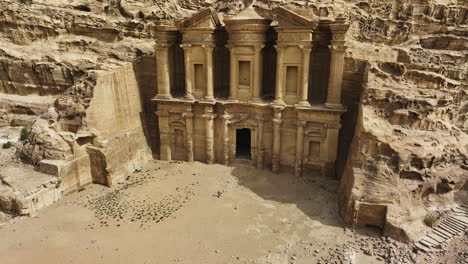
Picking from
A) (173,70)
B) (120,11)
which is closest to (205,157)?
(173,70)

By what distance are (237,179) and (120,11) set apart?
1688 cm

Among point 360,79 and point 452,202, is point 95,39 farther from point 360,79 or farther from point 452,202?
point 452,202

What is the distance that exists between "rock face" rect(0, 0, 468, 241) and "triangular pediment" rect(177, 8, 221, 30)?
283cm

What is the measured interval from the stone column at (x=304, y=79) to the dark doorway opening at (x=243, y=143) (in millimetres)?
4965

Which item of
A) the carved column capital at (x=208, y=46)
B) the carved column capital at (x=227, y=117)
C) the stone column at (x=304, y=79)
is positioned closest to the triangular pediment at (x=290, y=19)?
the stone column at (x=304, y=79)

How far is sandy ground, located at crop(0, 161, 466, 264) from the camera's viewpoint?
458 inches

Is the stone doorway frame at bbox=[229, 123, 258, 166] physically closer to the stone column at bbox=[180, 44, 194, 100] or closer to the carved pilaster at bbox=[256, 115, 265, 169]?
the carved pilaster at bbox=[256, 115, 265, 169]

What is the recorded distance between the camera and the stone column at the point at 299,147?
17.0 meters

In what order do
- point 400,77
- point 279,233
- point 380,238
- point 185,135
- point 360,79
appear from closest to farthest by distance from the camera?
point 380,238
point 279,233
point 400,77
point 360,79
point 185,135

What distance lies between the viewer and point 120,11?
975 inches

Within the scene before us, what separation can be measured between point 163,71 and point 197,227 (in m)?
9.84

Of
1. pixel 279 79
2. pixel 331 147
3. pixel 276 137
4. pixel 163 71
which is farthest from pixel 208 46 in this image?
pixel 331 147

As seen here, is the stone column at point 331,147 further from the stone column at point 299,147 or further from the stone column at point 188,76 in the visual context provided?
the stone column at point 188,76

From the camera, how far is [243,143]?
21.5 metres
